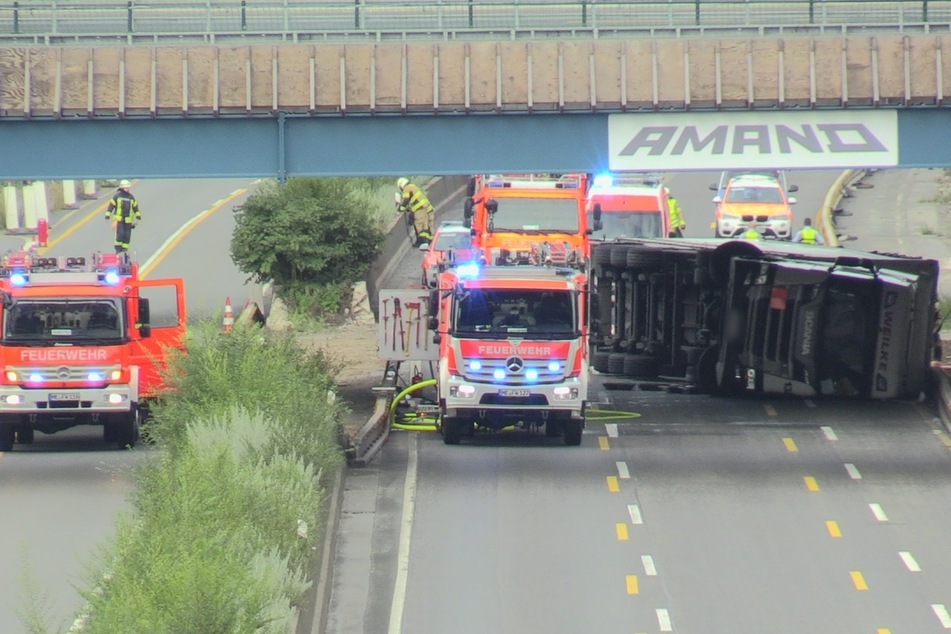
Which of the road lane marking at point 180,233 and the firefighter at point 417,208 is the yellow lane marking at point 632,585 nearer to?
the firefighter at point 417,208

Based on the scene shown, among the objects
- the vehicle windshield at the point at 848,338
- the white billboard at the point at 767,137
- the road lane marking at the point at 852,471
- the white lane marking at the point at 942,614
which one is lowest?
the white lane marking at the point at 942,614

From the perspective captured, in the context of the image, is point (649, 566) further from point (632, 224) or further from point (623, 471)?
point (632, 224)

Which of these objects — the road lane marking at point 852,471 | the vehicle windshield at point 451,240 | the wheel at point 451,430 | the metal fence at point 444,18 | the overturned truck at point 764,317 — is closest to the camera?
the road lane marking at point 852,471

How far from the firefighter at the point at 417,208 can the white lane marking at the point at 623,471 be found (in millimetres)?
15288

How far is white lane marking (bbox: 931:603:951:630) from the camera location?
1816cm

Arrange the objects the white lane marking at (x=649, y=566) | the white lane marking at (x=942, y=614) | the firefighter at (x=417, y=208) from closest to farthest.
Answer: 1. the white lane marking at (x=942, y=614)
2. the white lane marking at (x=649, y=566)
3. the firefighter at (x=417, y=208)

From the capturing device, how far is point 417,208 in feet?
134

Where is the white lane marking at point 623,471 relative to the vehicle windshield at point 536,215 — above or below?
below

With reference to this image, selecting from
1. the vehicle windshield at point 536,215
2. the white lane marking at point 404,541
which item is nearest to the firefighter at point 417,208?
the vehicle windshield at point 536,215

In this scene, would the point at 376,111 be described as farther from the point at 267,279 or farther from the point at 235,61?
the point at 267,279

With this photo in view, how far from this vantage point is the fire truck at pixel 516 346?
2612 centimetres

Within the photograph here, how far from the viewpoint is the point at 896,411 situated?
2944cm

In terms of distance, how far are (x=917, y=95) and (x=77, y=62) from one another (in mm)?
12728

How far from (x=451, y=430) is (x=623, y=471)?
2.89m
